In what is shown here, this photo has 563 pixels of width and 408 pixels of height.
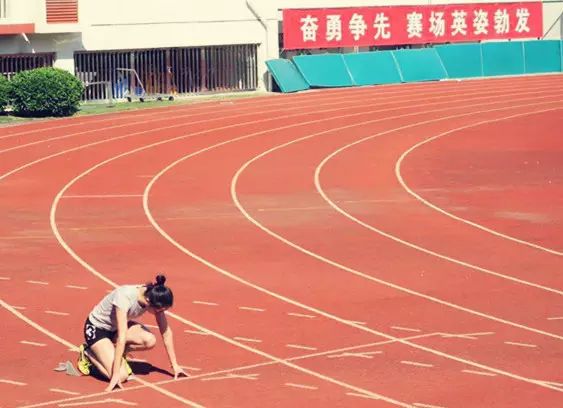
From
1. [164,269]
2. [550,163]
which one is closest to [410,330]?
[164,269]

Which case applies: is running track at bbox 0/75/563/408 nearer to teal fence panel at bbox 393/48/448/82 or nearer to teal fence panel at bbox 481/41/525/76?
teal fence panel at bbox 393/48/448/82

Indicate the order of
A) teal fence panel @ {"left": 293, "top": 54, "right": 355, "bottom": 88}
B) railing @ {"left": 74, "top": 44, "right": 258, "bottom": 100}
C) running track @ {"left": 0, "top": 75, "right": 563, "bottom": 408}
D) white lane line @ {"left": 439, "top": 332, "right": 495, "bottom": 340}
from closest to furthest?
running track @ {"left": 0, "top": 75, "right": 563, "bottom": 408}
white lane line @ {"left": 439, "top": 332, "right": 495, "bottom": 340}
railing @ {"left": 74, "top": 44, "right": 258, "bottom": 100}
teal fence panel @ {"left": 293, "top": 54, "right": 355, "bottom": 88}

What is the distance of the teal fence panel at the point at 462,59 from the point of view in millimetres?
53594

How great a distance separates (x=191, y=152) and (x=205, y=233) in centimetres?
1020

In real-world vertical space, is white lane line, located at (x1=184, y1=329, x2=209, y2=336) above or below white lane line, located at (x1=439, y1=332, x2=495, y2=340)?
above

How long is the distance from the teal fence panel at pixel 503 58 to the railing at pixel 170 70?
9.98 m

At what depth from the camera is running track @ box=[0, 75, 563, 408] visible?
12977 millimetres

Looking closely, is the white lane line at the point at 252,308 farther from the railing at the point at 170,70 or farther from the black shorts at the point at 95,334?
the railing at the point at 170,70

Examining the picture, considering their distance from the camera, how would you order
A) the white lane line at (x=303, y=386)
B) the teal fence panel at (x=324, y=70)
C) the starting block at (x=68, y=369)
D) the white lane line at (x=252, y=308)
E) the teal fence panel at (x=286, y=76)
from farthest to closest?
1. the teal fence panel at (x=324, y=70)
2. the teal fence panel at (x=286, y=76)
3. the white lane line at (x=252, y=308)
4. the starting block at (x=68, y=369)
5. the white lane line at (x=303, y=386)

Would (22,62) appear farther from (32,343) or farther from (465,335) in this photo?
(465,335)

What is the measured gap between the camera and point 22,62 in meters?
42.9

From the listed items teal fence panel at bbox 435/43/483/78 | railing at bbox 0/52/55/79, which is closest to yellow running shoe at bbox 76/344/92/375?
railing at bbox 0/52/55/79

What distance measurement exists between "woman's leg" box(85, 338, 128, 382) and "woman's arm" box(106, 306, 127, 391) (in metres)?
0.09

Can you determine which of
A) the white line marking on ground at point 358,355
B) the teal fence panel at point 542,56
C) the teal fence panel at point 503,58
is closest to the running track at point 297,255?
the white line marking on ground at point 358,355
